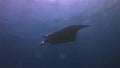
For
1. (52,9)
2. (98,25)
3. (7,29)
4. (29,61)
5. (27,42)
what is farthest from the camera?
(29,61)

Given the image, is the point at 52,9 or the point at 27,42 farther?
the point at 27,42

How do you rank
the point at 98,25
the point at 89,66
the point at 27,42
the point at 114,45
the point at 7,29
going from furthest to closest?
the point at 89,66 → the point at 114,45 → the point at 27,42 → the point at 98,25 → the point at 7,29

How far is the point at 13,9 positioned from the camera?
20.1 feet

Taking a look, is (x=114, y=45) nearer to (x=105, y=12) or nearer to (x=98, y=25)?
(x=98, y=25)

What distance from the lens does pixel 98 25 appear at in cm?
825

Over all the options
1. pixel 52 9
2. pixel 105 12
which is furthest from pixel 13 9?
pixel 105 12

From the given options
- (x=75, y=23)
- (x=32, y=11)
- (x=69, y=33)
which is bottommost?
(x=69, y=33)

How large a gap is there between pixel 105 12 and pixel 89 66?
24.2ft

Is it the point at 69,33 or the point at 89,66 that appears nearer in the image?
the point at 69,33

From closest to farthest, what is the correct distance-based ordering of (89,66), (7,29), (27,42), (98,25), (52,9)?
1. (52,9)
2. (7,29)
3. (98,25)
4. (27,42)
5. (89,66)

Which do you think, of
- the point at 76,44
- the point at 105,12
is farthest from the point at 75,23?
the point at 76,44

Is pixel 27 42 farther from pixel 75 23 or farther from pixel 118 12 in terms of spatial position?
pixel 118 12

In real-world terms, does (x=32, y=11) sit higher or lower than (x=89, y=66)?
higher

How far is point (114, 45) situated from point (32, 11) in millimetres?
7254
